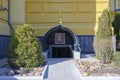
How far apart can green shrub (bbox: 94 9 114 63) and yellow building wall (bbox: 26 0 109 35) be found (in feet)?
13.2

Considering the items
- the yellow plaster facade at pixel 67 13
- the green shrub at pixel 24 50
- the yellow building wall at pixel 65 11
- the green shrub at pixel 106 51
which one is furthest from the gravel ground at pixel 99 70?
the yellow building wall at pixel 65 11

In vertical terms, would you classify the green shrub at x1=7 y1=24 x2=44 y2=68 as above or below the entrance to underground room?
above

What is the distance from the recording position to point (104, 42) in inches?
546

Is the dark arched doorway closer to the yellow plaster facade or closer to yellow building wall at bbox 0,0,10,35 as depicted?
the yellow plaster facade

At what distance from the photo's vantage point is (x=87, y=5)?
18.3 meters

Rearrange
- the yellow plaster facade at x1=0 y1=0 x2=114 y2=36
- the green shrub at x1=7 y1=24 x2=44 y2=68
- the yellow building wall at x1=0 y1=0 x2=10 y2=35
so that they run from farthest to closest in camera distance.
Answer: the yellow plaster facade at x1=0 y1=0 x2=114 y2=36 < the yellow building wall at x1=0 y1=0 x2=10 y2=35 < the green shrub at x1=7 y1=24 x2=44 y2=68

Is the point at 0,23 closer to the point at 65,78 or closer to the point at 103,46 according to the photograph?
the point at 103,46

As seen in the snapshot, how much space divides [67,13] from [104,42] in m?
4.96

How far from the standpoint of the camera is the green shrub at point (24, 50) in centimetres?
1203

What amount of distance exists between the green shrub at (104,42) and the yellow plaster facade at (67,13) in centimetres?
395

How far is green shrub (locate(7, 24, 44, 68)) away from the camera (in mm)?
12031

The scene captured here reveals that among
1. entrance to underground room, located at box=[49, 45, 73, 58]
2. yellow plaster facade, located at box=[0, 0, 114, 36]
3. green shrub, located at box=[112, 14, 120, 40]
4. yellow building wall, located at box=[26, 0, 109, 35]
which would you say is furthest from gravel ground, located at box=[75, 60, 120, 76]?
green shrub, located at box=[112, 14, 120, 40]

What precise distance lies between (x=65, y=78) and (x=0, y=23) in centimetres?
579

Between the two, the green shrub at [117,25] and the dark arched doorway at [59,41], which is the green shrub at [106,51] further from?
the green shrub at [117,25]
